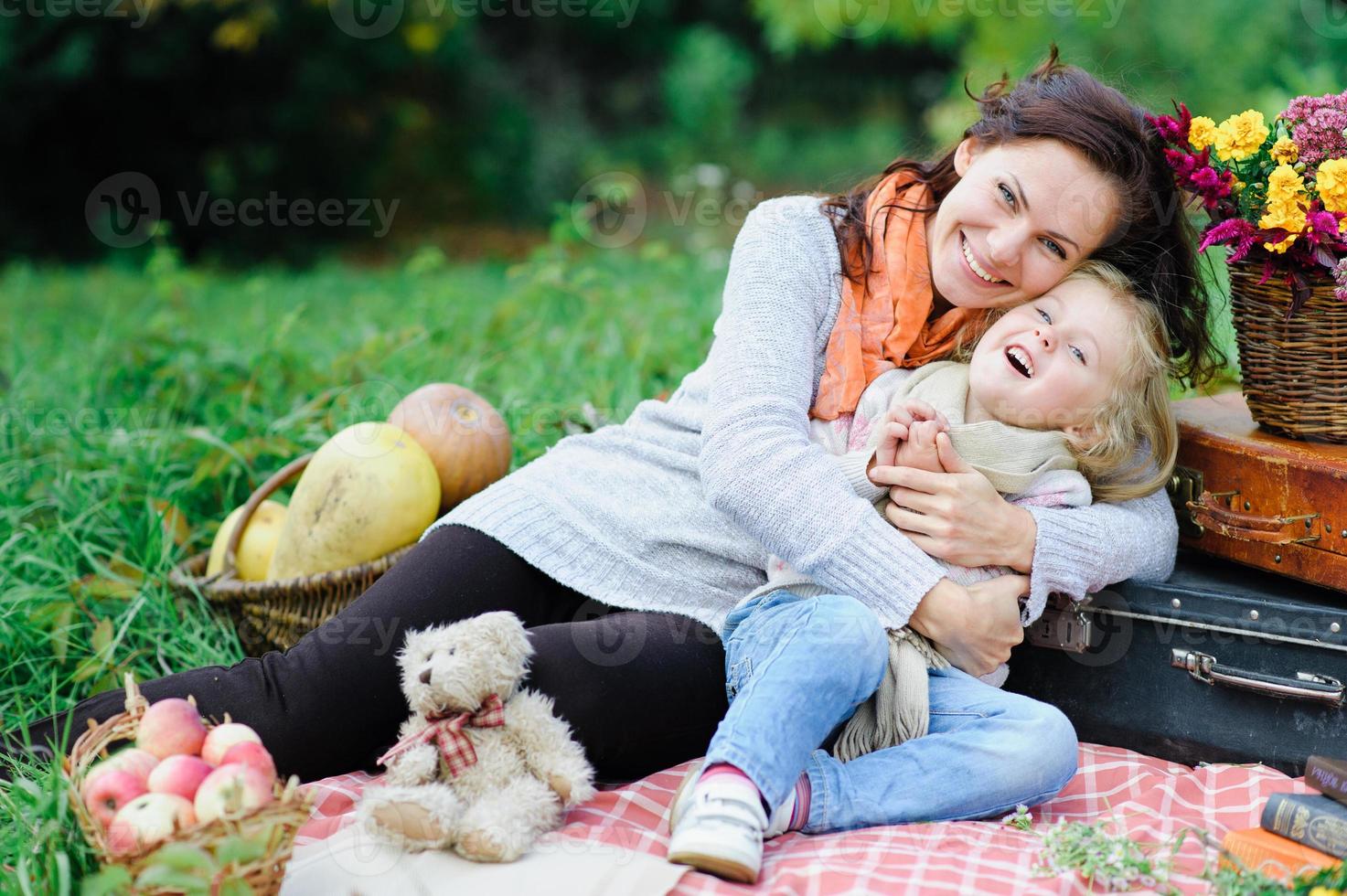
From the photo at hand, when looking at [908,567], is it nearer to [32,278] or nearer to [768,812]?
[768,812]

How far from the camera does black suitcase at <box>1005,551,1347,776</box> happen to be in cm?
211

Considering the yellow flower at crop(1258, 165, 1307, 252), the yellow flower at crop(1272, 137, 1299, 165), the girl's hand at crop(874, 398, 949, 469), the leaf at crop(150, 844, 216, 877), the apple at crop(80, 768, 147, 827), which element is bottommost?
the leaf at crop(150, 844, 216, 877)

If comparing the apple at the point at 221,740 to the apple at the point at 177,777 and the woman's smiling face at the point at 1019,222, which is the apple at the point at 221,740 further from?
the woman's smiling face at the point at 1019,222

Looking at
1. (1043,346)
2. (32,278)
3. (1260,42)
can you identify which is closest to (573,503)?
(1043,346)

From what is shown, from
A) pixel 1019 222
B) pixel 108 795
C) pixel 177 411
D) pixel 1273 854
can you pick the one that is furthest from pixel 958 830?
pixel 177 411

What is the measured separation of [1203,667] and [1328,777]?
408 millimetres

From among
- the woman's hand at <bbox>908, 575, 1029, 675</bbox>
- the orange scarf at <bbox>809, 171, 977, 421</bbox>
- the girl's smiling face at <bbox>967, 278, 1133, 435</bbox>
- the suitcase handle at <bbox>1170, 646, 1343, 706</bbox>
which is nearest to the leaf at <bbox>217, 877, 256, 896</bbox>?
the woman's hand at <bbox>908, 575, 1029, 675</bbox>

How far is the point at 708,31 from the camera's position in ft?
37.7

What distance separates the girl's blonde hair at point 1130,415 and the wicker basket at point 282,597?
4.29 ft

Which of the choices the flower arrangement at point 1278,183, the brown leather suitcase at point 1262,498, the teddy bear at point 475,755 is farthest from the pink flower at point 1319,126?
the teddy bear at point 475,755

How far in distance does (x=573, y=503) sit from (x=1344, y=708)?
55.3 inches

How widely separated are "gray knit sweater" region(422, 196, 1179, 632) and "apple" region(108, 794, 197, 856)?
0.78m

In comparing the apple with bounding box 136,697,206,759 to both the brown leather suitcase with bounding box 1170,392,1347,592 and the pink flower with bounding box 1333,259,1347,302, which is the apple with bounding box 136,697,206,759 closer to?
the brown leather suitcase with bounding box 1170,392,1347,592

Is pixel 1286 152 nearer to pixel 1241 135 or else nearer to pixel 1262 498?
pixel 1241 135
